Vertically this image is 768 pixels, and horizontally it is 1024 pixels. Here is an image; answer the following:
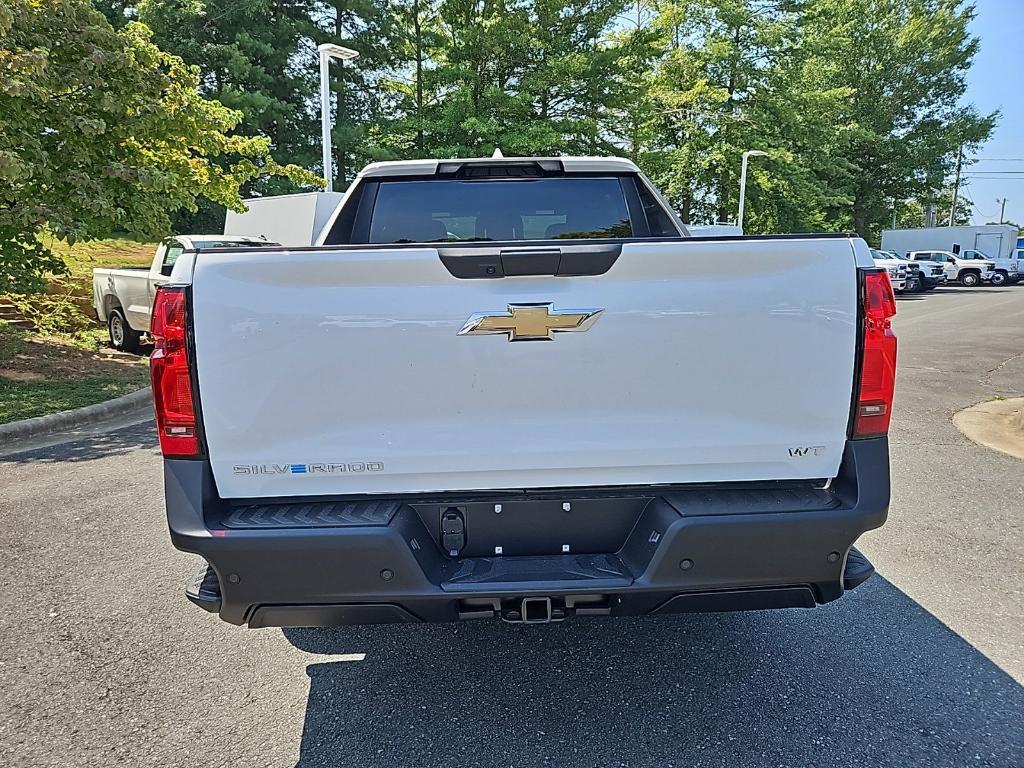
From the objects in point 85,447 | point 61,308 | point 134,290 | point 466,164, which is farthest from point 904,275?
point 466,164

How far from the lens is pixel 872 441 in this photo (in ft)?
7.75

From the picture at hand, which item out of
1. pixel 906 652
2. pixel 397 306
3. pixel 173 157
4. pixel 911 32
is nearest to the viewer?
pixel 397 306

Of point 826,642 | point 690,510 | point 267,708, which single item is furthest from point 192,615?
point 826,642

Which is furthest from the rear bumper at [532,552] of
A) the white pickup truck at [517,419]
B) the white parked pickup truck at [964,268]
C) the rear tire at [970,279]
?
the rear tire at [970,279]

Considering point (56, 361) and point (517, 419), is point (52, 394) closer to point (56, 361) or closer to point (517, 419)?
point (56, 361)

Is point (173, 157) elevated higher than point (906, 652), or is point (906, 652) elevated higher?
point (173, 157)

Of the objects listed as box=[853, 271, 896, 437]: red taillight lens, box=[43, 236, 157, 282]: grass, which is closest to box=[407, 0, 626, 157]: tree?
box=[43, 236, 157, 282]: grass

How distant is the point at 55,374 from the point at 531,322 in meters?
9.72

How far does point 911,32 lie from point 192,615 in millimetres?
44448

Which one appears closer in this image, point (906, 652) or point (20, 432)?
point (906, 652)

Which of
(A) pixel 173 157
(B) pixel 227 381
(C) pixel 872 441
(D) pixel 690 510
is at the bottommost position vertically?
(D) pixel 690 510

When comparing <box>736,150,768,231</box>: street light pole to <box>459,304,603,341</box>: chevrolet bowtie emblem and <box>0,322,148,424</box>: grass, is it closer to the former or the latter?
<box>0,322,148,424</box>: grass

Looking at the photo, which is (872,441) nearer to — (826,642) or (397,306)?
(826,642)

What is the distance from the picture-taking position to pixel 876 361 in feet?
7.60
